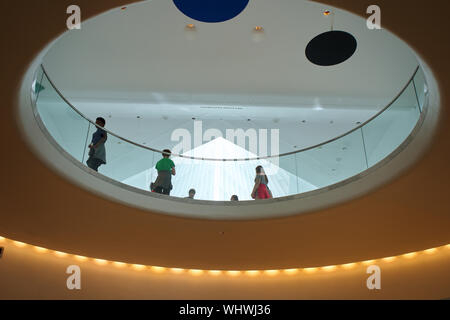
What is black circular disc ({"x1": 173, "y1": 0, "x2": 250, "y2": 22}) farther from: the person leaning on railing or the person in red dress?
the person in red dress

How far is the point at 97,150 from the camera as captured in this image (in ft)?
24.5

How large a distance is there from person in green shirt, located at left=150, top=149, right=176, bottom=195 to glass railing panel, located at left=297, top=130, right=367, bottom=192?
8.33ft

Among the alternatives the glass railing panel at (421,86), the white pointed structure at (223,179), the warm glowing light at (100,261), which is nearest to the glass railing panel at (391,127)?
the glass railing panel at (421,86)

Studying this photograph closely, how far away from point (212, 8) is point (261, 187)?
3734 mm

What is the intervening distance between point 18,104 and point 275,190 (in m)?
4.70

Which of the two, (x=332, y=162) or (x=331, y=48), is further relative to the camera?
(x=331, y=48)

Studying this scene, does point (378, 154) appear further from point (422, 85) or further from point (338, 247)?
point (338, 247)

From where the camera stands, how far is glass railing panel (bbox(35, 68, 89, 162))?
6.37 m

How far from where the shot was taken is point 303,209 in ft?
24.5

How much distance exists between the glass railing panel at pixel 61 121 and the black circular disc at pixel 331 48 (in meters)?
6.11

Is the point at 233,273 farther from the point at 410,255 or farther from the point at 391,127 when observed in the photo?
the point at 391,127

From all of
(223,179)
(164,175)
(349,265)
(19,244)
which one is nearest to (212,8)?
(164,175)

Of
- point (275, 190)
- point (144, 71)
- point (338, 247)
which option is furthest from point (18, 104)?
point (144, 71)

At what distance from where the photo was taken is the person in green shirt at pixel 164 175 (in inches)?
311
